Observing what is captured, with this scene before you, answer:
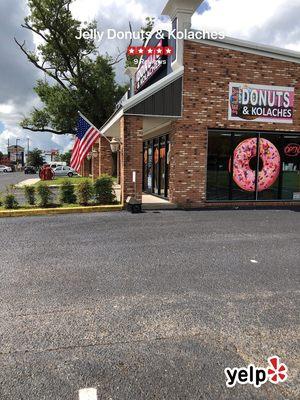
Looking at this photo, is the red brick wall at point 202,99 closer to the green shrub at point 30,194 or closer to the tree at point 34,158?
the green shrub at point 30,194

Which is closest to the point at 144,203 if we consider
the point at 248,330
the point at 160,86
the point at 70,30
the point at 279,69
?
the point at 160,86

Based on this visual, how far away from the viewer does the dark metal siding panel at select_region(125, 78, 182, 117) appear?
38.8ft

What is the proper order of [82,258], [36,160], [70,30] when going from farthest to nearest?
[36,160] < [70,30] < [82,258]

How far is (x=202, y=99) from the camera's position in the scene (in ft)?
40.6

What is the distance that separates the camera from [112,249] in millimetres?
7016

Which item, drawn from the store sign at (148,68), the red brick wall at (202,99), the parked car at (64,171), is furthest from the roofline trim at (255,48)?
the parked car at (64,171)

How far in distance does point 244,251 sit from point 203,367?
4062 millimetres

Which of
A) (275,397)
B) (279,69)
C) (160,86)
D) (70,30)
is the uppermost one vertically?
(70,30)

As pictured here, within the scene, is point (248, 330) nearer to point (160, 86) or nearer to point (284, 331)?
point (284, 331)

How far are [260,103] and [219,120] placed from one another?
1.67m

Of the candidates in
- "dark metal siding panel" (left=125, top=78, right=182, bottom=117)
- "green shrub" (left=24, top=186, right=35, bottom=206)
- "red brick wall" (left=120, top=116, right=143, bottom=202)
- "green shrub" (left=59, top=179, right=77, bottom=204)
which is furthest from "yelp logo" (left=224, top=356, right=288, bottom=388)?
"green shrub" (left=24, top=186, right=35, bottom=206)

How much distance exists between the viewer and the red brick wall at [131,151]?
39.2ft

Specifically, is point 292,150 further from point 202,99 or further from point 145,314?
point 145,314

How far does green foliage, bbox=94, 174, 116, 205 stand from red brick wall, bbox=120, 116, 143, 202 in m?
0.77
